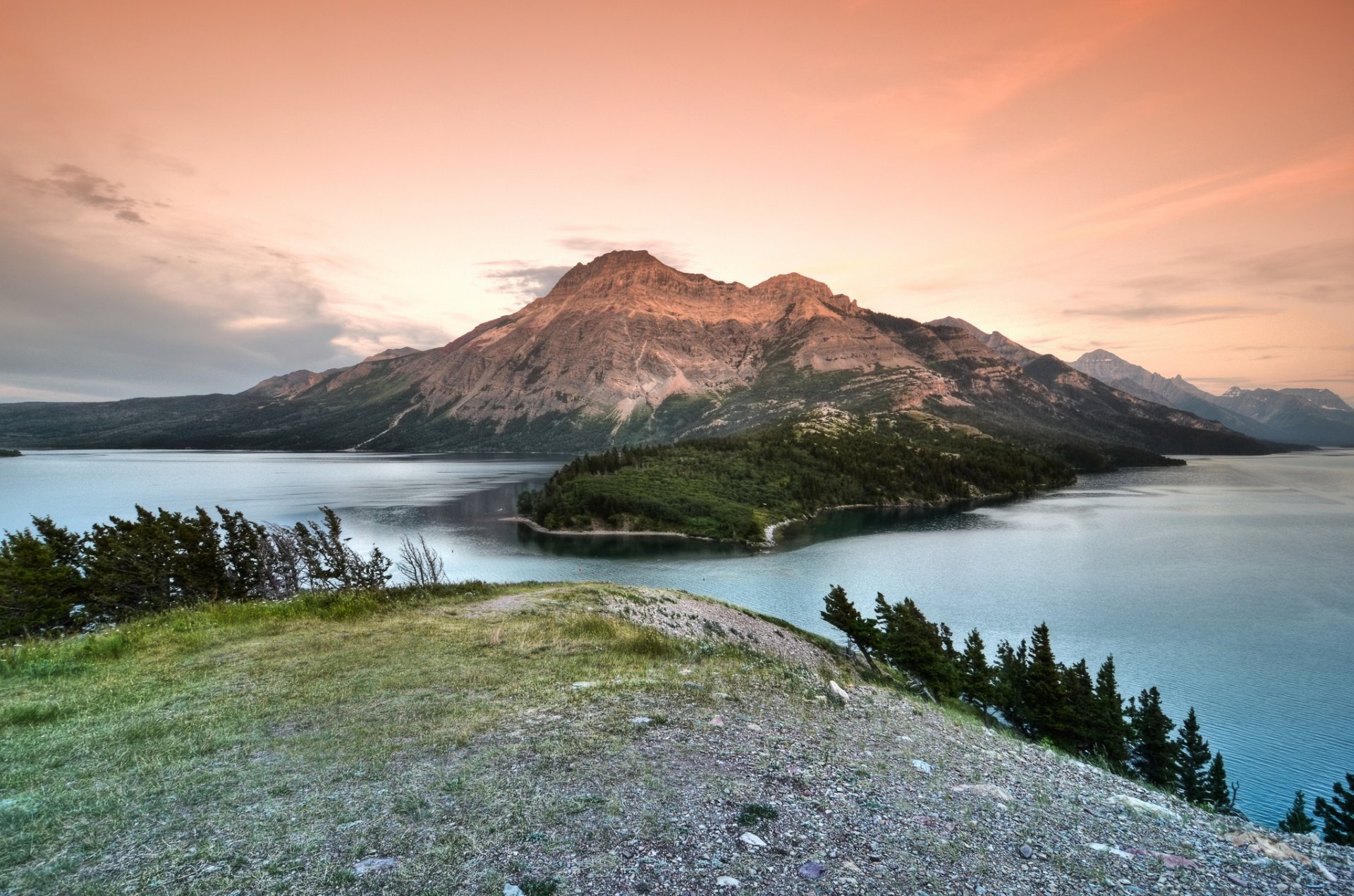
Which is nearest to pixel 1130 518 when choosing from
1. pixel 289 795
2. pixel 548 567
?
pixel 548 567

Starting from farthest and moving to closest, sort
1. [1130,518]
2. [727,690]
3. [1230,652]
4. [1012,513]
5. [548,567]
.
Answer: [1012,513]
[1130,518]
[548,567]
[1230,652]
[727,690]

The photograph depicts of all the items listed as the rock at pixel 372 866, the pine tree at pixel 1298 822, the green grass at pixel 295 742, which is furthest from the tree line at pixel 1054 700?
Answer: the rock at pixel 372 866

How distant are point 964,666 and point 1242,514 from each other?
140 m

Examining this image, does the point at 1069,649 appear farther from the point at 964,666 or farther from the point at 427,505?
the point at 427,505

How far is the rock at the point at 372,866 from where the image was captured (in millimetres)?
7449

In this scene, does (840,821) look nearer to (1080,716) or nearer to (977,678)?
(1080,716)

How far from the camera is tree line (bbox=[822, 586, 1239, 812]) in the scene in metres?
33.9

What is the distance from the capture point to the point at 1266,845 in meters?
9.34

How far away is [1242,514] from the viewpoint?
136625mm

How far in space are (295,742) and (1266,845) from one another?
54.2ft

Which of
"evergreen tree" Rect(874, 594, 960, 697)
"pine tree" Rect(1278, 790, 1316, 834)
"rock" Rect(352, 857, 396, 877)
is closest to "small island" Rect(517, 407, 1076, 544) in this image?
"evergreen tree" Rect(874, 594, 960, 697)

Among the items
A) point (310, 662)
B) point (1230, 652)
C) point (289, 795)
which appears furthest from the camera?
point (1230, 652)

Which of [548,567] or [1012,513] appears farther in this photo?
[1012,513]

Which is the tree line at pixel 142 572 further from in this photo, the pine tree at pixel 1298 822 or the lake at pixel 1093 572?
the pine tree at pixel 1298 822
